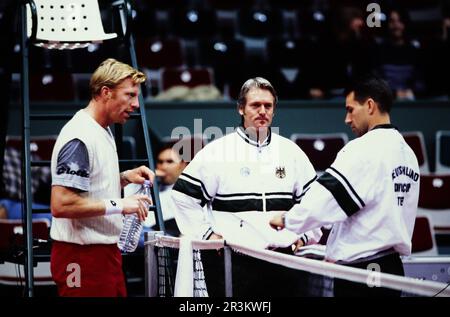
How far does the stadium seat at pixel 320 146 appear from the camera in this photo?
28.7 feet

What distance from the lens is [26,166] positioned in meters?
5.32

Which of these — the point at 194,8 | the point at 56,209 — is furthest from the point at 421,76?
the point at 56,209

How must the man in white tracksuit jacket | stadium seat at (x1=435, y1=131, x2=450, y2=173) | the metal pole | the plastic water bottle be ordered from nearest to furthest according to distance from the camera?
the plastic water bottle → the metal pole → the man in white tracksuit jacket → stadium seat at (x1=435, y1=131, x2=450, y2=173)

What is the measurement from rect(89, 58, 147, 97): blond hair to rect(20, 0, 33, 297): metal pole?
0.86 metres

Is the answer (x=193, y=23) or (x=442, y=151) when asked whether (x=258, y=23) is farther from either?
(x=442, y=151)

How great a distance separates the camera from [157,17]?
448 inches

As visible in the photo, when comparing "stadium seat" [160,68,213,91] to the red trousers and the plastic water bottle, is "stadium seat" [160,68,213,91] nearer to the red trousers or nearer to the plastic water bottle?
the plastic water bottle

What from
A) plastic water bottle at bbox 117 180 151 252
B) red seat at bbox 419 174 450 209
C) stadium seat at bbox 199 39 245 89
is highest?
stadium seat at bbox 199 39 245 89

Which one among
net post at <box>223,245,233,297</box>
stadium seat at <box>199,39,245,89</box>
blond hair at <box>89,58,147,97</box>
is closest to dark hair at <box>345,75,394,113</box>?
net post at <box>223,245,233,297</box>

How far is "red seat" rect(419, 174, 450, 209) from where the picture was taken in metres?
8.50

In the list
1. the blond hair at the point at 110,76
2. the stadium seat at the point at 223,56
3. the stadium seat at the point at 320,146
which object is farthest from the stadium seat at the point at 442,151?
the blond hair at the point at 110,76

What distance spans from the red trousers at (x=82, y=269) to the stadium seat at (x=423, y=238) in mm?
3647

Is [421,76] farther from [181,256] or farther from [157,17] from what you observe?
[181,256]

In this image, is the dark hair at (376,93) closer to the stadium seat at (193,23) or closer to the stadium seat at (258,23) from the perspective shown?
the stadium seat at (193,23)
